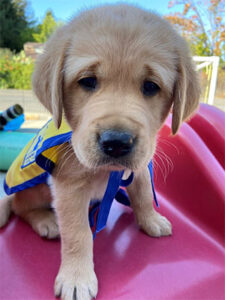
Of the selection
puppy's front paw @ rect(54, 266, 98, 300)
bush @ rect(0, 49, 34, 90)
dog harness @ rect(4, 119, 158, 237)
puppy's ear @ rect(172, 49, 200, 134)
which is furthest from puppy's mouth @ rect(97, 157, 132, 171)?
bush @ rect(0, 49, 34, 90)

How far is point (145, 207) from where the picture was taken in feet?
6.15

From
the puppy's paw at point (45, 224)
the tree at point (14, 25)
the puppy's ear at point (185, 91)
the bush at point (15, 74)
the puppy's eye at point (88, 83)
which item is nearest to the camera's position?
the puppy's eye at point (88, 83)

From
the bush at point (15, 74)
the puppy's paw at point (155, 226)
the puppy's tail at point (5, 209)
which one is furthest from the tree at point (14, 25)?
the puppy's paw at point (155, 226)

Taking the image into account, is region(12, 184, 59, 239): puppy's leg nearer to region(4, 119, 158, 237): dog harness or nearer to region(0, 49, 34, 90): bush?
region(4, 119, 158, 237): dog harness

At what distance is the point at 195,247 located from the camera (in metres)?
1.76

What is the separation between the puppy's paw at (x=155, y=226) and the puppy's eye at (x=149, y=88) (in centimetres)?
88

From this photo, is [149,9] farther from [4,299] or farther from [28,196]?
[4,299]

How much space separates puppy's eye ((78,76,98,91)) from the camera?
1.33 meters

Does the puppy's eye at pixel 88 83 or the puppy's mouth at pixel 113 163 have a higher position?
the puppy's eye at pixel 88 83

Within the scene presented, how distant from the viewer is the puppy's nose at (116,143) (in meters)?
1.12

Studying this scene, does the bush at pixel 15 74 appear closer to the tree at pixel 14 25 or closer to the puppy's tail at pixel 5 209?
the tree at pixel 14 25

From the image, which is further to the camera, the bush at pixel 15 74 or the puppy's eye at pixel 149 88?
the bush at pixel 15 74

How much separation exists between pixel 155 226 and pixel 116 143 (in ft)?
3.06

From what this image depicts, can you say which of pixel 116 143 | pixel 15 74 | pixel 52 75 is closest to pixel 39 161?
pixel 52 75
